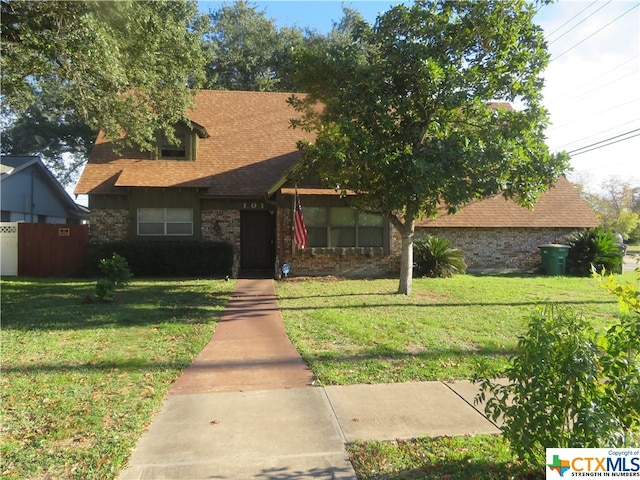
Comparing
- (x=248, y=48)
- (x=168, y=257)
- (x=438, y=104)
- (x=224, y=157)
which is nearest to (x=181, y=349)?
(x=438, y=104)

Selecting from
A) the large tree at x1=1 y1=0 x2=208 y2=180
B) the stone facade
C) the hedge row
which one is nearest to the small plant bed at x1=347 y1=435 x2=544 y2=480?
the large tree at x1=1 y1=0 x2=208 y2=180

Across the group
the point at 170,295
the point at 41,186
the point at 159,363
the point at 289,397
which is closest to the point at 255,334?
the point at 159,363

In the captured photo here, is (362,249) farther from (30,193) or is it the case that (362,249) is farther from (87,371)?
(30,193)

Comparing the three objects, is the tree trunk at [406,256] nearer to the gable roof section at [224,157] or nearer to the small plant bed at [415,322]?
the small plant bed at [415,322]

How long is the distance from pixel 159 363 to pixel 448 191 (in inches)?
259

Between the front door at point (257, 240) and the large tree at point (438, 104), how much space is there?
632cm

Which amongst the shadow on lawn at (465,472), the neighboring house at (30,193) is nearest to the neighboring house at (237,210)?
the neighboring house at (30,193)

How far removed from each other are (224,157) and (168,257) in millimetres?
4568

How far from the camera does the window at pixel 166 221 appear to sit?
612 inches

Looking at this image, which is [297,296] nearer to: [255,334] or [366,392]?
[255,334]

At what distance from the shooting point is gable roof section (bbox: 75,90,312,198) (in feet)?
50.8

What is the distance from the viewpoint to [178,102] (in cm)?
1243

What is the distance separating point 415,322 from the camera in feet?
26.6

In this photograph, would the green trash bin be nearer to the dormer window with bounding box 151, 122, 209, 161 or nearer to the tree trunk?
the tree trunk
